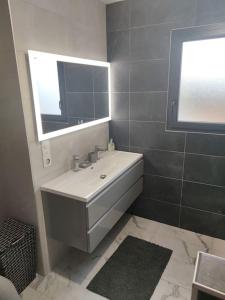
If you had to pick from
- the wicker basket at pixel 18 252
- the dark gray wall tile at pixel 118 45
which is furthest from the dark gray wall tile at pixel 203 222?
the dark gray wall tile at pixel 118 45

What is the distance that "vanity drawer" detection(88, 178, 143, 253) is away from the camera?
1.72 metres

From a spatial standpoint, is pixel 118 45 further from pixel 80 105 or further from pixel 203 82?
pixel 203 82

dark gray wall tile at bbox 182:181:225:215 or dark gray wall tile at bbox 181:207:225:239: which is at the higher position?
dark gray wall tile at bbox 182:181:225:215

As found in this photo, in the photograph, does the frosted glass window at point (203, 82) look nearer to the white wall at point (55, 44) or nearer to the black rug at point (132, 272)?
the white wall at point (55, 44)

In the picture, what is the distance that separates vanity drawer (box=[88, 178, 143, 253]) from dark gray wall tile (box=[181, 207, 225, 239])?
22.9 inches

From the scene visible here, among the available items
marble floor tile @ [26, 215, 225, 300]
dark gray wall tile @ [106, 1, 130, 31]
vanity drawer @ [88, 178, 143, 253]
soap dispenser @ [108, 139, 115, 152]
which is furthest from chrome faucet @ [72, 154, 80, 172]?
dark gray wall tile @ [106, 1, 130, 31]

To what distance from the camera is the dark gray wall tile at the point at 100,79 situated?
2.30 m

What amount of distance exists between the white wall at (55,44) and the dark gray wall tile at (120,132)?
24 centimetres

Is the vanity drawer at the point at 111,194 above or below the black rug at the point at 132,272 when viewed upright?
above

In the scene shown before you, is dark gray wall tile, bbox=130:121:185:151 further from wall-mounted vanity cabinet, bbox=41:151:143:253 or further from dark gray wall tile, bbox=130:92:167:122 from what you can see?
wall-mounted vanity cabinet, bbox=41:151:143:253

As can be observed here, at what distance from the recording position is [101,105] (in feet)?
7.92

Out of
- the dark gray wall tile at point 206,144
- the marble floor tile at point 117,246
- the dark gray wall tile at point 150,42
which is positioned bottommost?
the marble floor tile at point 117,246

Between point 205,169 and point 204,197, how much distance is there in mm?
309

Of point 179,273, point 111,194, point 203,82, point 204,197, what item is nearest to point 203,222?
point 204,197
